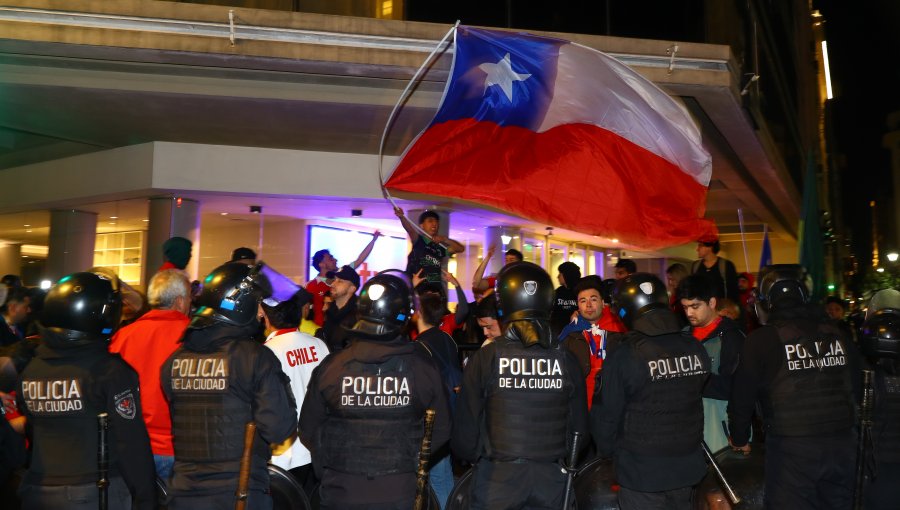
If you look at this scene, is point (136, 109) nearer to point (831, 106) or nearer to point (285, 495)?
point (285, 495)

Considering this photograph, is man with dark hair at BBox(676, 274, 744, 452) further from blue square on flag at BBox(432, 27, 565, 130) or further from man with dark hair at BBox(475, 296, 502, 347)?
blue square on flag at BBox(432, 27, 565, 130)

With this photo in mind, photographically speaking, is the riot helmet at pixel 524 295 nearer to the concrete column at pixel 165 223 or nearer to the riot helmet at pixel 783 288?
the riot helmet at pixel 783 288

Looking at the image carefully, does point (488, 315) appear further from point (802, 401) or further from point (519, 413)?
point (802, 401)

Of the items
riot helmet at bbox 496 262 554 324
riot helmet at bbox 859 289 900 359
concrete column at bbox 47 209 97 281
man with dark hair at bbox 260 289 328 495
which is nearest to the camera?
riot helmet at bbox 496 262 554 324

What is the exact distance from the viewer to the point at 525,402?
14.9 ft

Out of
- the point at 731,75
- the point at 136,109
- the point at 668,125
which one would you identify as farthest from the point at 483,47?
the point at 136,109

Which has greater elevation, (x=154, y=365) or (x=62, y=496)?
(x=154, y=365)

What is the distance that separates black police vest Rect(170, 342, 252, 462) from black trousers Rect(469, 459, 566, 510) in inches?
59.3

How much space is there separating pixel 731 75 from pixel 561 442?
299 inches

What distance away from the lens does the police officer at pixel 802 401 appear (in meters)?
5.16

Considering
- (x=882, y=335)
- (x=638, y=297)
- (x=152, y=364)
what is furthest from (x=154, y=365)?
(x=882, y=335)

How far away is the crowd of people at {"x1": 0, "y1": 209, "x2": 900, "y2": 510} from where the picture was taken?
416 cm

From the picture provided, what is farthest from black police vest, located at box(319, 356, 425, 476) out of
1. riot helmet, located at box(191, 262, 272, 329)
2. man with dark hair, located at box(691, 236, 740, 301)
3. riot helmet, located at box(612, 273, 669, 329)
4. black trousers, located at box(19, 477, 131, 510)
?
man with dark hair, located at box(691, 236, 740, 301)

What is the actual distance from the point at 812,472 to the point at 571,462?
185 centimetres
